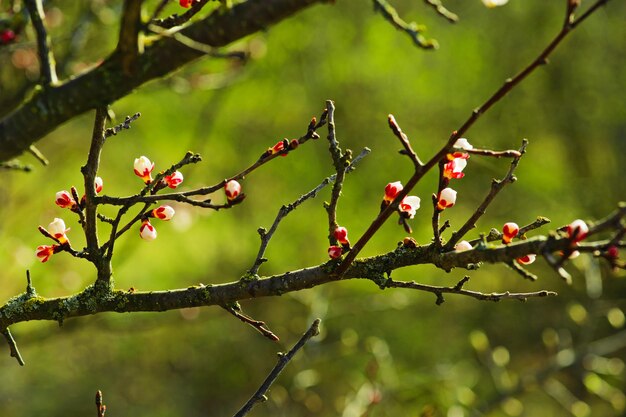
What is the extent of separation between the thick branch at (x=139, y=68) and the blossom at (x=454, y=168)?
1.73 feet

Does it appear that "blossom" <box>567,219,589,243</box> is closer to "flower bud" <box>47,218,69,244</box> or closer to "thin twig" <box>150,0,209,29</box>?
"thin twig" <box>150,0,209,29</box>

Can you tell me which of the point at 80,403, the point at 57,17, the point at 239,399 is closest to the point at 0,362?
the point at 80,403

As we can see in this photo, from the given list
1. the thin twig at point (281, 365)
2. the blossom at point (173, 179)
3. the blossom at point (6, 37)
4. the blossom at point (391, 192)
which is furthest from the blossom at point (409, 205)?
the blossom at point (6, 37)

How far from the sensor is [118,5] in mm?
4617

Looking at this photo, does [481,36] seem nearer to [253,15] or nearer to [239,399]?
[239,399]

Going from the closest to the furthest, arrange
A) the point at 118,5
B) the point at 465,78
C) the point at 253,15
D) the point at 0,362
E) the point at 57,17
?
1. the point at 253,15
2. the point at 118,5
3. the point at 57,17
4. the point at 0,362
5. the point at 465,78

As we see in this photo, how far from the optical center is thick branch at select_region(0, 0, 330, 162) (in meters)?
1.69

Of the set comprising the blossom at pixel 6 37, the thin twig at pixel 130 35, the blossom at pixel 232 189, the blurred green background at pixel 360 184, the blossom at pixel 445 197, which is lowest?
the blurred green background at pixel 360 184

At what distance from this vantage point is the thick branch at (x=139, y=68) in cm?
169

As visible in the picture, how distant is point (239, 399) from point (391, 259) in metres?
7.65

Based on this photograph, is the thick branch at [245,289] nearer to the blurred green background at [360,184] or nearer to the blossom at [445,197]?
the blossom at [445,197]

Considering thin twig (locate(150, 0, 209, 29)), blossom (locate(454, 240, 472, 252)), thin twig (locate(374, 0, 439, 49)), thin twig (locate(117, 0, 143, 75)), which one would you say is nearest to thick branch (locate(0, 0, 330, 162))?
thin twig (locate(117, 0, 143, 75))

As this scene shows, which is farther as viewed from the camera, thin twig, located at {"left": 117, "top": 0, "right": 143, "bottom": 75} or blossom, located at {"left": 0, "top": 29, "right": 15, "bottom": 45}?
blossom, located at {"left": 0, "top": 29, "right": 15, "bottom": 45}

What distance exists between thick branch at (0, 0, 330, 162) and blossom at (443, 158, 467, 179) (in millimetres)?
527
